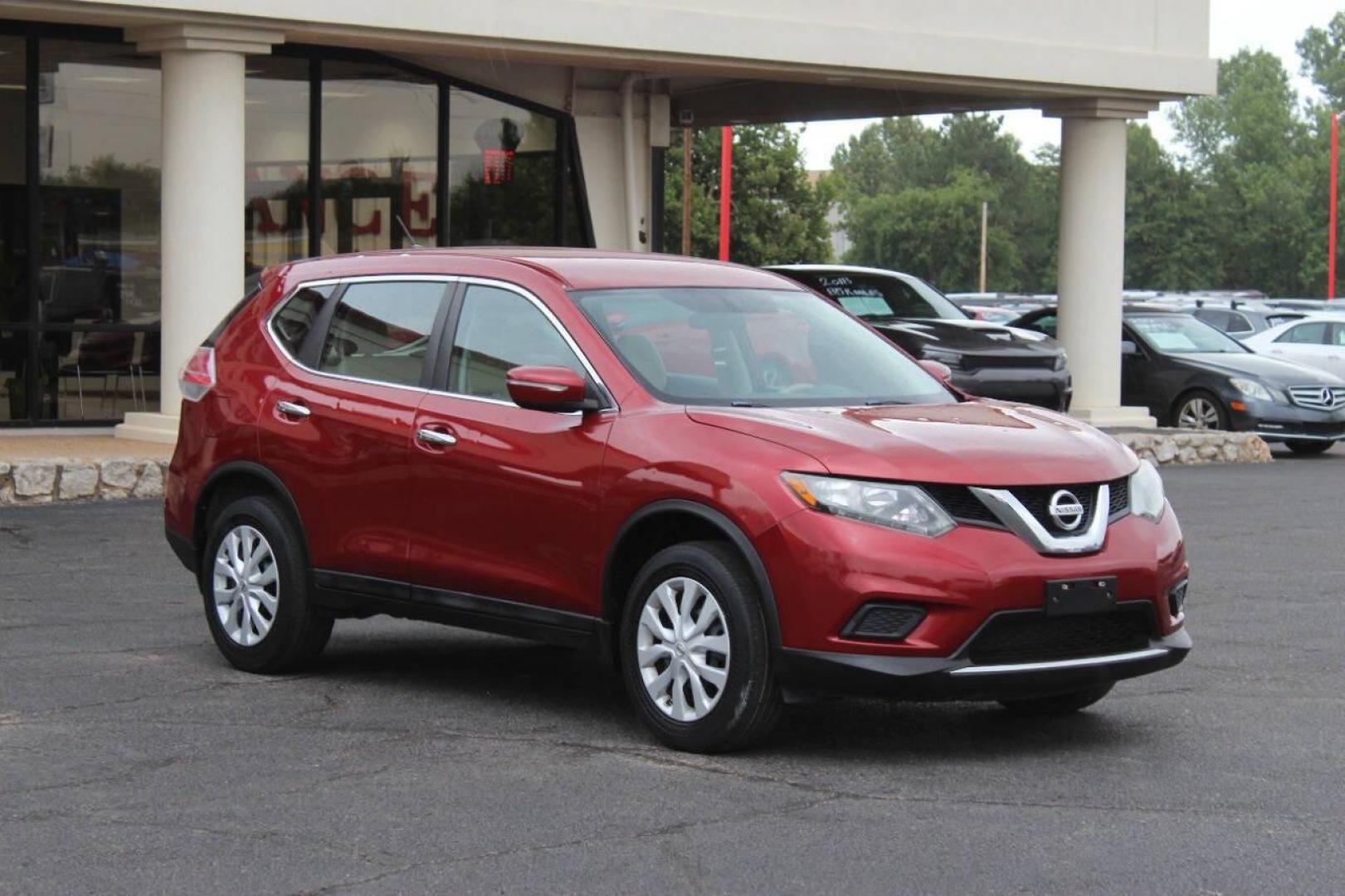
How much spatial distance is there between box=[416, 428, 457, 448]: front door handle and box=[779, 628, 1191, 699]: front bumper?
5.71 feet

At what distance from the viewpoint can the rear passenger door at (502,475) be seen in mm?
7309

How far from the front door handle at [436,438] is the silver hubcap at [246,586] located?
41.1 inches

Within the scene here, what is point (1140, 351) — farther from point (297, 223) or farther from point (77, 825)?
point (77, 825)

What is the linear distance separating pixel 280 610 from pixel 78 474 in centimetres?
716

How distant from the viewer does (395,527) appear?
314 inches

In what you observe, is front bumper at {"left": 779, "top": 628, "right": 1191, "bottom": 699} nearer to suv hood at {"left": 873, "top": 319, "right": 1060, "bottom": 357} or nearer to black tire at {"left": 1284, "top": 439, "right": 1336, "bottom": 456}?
suv hood at {"left": 873, "top": 319, "right": 1060, "bottom": 357}

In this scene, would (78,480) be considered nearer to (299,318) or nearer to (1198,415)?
(299,318)

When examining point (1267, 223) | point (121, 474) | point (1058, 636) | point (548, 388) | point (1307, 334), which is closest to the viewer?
point (1058, 636)

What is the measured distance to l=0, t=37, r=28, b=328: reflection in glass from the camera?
59.1 feet

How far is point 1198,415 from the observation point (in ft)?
72.6

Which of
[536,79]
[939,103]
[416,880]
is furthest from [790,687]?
[939,103]

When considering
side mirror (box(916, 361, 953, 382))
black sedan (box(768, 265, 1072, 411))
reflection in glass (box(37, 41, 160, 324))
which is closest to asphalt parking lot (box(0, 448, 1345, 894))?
side mirror (box(916, 361, 953, 382))

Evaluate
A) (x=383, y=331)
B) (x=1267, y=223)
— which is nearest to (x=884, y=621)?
(x=383, y=331)

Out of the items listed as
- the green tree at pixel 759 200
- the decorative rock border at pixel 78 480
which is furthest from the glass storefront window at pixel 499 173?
the green tree at pixel 759 200
